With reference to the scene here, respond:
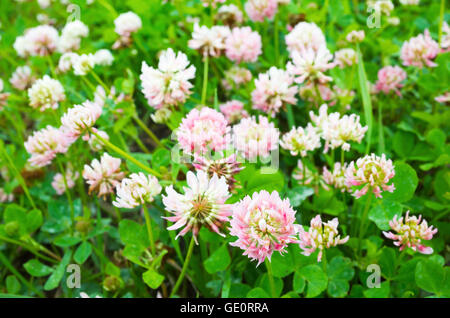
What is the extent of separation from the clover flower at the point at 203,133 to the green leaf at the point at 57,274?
0.51 meters

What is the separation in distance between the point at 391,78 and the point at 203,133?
71 centimetres

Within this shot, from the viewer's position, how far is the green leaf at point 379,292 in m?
0.90

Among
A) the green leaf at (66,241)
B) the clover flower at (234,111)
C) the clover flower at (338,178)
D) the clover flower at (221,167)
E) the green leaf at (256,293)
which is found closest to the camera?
the clover flower at (221,167)

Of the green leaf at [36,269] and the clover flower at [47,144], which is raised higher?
the clover flower at [47,144]

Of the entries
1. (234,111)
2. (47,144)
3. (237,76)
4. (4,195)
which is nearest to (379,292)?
(234,111)

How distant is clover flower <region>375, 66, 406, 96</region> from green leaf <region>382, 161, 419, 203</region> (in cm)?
43

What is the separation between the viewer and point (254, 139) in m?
0.92

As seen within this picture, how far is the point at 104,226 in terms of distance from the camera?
1168 mm

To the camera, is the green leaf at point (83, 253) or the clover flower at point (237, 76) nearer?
the green leaf at point (83, 253)

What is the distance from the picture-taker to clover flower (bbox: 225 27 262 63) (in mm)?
1256

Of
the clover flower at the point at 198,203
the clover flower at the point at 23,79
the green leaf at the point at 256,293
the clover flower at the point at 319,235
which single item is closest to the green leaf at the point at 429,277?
the clover flower at the point at 319,235

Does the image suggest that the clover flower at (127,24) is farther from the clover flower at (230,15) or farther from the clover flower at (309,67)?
the clover flower at (309,67)

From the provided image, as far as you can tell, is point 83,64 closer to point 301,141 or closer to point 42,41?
point 42,41

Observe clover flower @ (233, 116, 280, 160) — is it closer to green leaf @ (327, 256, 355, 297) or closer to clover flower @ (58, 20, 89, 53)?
green leaf @ (327, 256, 355, 297)
